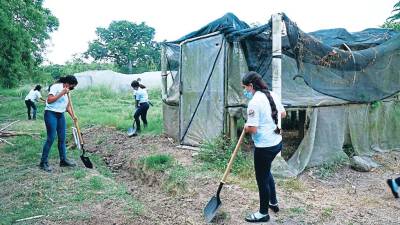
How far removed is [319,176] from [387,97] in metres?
2.84

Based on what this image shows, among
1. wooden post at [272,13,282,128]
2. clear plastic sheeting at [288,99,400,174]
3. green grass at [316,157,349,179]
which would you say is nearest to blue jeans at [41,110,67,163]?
wooden post at [272,13,282,128]

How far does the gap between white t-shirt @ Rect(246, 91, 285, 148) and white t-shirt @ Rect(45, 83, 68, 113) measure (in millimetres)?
3751

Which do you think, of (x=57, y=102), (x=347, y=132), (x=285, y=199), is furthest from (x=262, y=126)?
(x=347, y=132)

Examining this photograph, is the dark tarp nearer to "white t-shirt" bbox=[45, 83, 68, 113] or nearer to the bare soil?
the bare soil

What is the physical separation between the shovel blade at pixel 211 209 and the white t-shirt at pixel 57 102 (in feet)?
11.0

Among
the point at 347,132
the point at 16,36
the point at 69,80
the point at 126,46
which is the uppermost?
the point at 126,46

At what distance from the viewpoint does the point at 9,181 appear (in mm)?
6027

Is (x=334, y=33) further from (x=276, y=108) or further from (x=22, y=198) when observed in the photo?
(x=22, y=198)

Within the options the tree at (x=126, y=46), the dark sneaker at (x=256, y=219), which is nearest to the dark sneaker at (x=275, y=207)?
the dark sneaker at (x=256, y=219)

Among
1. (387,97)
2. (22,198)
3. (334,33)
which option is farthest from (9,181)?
(334,33)

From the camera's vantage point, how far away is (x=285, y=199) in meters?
5.00

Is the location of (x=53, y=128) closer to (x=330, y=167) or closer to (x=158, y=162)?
(x=158, y=162)

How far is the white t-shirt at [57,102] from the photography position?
6.30 metres

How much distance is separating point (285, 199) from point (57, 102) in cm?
406
